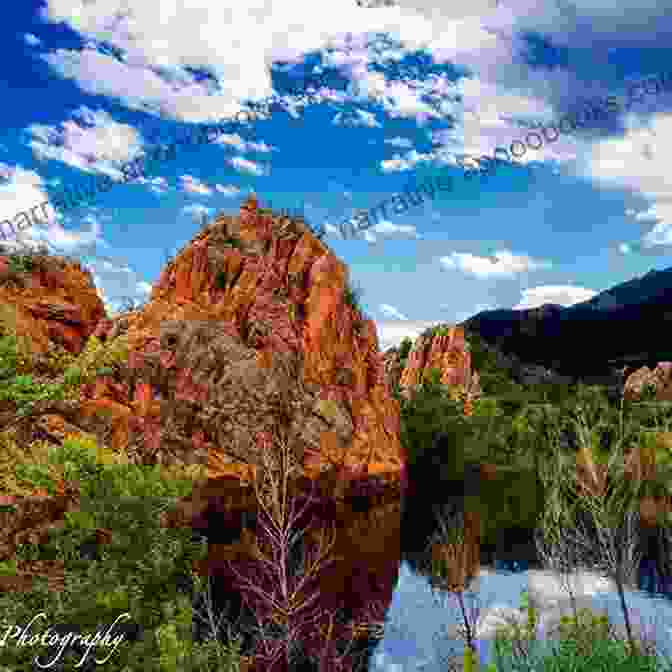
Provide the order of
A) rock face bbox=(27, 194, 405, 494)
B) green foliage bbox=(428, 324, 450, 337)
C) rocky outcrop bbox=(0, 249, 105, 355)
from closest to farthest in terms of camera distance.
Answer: rocky outcrop bbox=(0, 249, 105, 355), rock face bbox=(27, 194, 405, 494), green foliage bbox=(428, 324, 450, 337)

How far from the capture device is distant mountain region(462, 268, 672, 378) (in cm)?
11806

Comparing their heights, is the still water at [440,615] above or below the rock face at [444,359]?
below

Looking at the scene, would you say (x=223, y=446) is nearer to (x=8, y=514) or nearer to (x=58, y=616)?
(x=8, y=514)

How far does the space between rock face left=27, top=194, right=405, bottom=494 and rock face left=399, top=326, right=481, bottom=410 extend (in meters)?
→ 38.7

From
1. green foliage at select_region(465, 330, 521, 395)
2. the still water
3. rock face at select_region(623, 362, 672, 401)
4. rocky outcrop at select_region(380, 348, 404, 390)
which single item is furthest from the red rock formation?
the still water

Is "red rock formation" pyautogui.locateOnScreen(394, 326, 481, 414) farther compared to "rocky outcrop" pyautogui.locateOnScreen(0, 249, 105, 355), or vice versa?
"red rock formation" pyautogui.locateOnScreen(394, 326, 481, 414)

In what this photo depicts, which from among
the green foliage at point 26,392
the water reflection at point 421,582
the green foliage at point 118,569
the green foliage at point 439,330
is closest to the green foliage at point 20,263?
the water reflection at point 421,582

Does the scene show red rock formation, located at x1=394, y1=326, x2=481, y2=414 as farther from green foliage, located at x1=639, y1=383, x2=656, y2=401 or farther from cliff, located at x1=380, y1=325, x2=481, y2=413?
green foliage, located at x1=639, y1=383, x2=656, y2=401

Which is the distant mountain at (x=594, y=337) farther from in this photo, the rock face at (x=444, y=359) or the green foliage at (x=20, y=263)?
the green foliage at (x=20, y=263)

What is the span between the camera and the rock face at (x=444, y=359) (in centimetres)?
9194

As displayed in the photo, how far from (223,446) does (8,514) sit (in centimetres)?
2322

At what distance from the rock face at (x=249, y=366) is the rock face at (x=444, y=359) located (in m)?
38.7

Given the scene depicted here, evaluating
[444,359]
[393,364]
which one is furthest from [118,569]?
[393,364]

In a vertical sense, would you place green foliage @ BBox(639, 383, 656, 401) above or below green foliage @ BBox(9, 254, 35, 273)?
below
